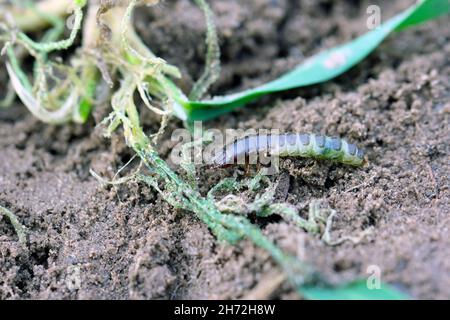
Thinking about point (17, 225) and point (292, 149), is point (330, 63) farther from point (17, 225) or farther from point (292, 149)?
point (17, 225)

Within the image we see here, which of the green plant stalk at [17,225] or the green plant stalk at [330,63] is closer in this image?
Result: the green plant stalk at [17,225]

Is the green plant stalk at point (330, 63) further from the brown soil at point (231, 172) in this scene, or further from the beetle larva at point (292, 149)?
the beetle larva at point (292, 149)

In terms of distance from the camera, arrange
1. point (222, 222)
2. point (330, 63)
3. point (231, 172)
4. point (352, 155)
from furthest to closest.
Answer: point (330, 63)
point (231, 172)
point (352, 155)
point (222, 222)

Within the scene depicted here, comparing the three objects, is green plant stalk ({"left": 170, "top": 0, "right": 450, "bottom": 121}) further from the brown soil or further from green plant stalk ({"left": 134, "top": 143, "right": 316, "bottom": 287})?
green plant stalk ({"left": 134, "top": 143, "right": 316, "bottom": 287})

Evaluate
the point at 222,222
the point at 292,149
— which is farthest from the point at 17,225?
the point at 292,149

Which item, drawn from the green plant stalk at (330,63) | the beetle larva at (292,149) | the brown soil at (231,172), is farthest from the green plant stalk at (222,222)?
the green plant stalk at (330,63)
